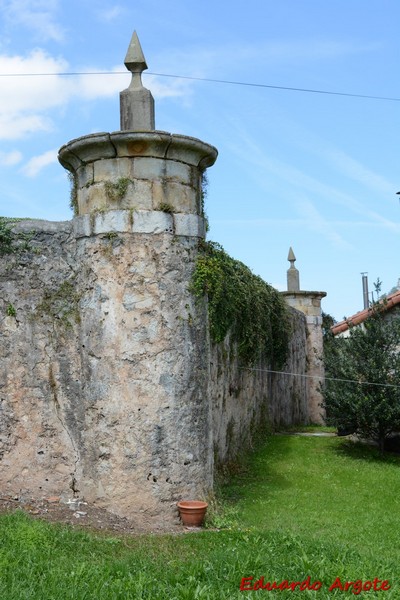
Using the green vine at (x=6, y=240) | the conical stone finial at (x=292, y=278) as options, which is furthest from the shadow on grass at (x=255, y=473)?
the conical stone finial at (x=292, y=278)

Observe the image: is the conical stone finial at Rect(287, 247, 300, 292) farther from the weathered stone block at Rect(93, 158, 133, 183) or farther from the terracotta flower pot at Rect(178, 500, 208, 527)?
the terracotta flower pot at Rect(178, 500, 208, 527)

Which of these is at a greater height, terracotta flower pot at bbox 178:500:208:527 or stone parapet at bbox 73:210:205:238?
stone parapet at bbox 73:210:205:238

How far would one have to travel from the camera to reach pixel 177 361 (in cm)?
673

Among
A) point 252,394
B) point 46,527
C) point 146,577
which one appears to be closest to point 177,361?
point 46,527

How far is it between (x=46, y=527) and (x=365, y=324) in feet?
24.7

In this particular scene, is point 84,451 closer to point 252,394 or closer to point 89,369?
point 89,369

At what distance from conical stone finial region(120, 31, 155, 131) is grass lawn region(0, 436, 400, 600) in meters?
4.09

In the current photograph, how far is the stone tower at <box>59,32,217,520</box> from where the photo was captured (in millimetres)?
6590

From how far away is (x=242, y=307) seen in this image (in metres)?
10.5

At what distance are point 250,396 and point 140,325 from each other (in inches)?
205

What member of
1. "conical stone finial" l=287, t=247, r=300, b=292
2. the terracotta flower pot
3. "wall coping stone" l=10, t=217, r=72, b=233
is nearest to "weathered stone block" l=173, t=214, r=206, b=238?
"wall coping stone" l=10, t=217, r=72, b=233

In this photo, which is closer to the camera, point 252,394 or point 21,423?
point 21,423

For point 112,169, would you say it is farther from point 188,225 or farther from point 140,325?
point 140,325

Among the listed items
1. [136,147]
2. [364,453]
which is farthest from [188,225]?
[364,453]
